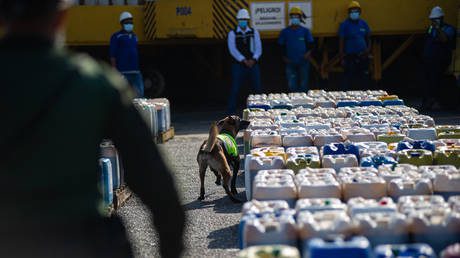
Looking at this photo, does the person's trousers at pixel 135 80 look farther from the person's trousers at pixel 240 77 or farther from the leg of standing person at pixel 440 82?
the leg of standing person at pixel 440 82

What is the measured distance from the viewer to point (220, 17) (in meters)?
18.0

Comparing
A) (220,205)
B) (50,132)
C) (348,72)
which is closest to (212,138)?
(220,205)

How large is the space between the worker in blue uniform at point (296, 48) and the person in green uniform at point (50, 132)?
14.4 m

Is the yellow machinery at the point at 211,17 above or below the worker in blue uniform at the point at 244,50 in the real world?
above

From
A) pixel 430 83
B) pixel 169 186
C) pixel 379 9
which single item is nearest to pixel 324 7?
pixel 379 9

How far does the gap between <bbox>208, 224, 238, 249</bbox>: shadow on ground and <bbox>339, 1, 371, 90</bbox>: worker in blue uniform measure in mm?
9940

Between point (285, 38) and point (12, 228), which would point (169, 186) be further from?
point (285, 38)

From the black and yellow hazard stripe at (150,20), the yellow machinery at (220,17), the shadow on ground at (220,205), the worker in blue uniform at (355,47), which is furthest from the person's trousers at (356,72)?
the shadow on ground at (220,205)

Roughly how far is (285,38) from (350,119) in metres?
8.03

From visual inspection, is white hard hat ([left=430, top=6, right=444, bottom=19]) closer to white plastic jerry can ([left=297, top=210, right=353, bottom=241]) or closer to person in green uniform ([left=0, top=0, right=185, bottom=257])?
white plastic jerry can ([left=297, top=210, right=353, bottom=241])

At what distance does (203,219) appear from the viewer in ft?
26.5

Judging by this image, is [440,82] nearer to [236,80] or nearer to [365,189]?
[236,80]

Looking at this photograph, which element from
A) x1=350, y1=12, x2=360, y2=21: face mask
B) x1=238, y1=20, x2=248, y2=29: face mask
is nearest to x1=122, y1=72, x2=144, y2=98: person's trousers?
x1=238, y1=20, x2=248, y2=29: face mask

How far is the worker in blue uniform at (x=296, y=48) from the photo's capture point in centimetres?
1691
